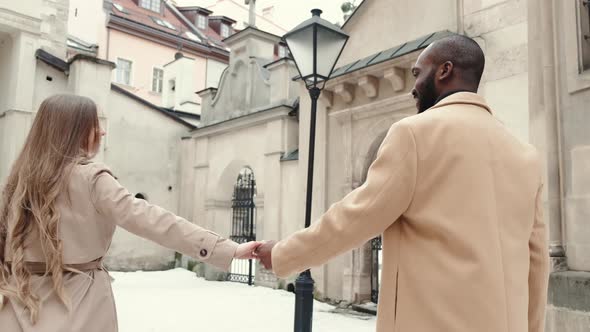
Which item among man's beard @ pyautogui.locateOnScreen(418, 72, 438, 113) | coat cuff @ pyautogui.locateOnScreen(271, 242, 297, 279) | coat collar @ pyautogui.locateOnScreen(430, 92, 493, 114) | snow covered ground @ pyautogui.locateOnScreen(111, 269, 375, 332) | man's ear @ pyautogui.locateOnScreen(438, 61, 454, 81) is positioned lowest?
snow covered ground @ pyautogui.locateOnScreen(111, 269, 375, 332)

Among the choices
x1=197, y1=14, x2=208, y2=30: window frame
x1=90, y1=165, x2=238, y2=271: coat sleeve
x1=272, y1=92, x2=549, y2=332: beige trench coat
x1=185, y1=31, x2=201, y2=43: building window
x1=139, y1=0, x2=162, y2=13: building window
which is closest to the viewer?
x1=272, y1=92, x2=549, y2=332: beige trench coat

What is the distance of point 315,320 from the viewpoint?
8.23m

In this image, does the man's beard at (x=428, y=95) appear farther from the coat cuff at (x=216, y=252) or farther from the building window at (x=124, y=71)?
the building window at (x=124, y=71)

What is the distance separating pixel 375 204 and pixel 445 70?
0.62m

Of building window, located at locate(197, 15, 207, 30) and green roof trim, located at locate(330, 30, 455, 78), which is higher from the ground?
building window, located at locate(197, 15, 207, 30)

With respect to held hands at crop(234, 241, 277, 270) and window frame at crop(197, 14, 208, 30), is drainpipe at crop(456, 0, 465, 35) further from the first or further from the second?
window frame at crop(197, 14, 208, 30)

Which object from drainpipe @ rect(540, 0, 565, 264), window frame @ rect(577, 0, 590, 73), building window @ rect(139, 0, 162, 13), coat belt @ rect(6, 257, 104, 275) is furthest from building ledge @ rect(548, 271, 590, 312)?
building window @ rect(139, 0, 162, 13)

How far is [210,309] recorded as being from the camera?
30.3 ft

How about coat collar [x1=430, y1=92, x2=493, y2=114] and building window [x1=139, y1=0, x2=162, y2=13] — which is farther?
building window [x1=139, y1=0, x2=162, y2=13]

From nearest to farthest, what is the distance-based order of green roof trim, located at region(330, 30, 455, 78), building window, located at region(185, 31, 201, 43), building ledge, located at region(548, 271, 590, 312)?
1. building ledge, located at region(548, 271, 590, 312)
2. green roof trim, located at region(330, 30, 455, 78)
3. building window, located at region(185, 31, 201, 43)

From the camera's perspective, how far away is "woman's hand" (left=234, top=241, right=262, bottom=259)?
266cm

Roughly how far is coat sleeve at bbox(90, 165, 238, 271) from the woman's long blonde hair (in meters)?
0.16

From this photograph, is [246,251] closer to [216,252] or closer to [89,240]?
[216,252]

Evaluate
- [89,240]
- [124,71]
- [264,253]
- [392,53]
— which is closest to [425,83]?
[264,253]
